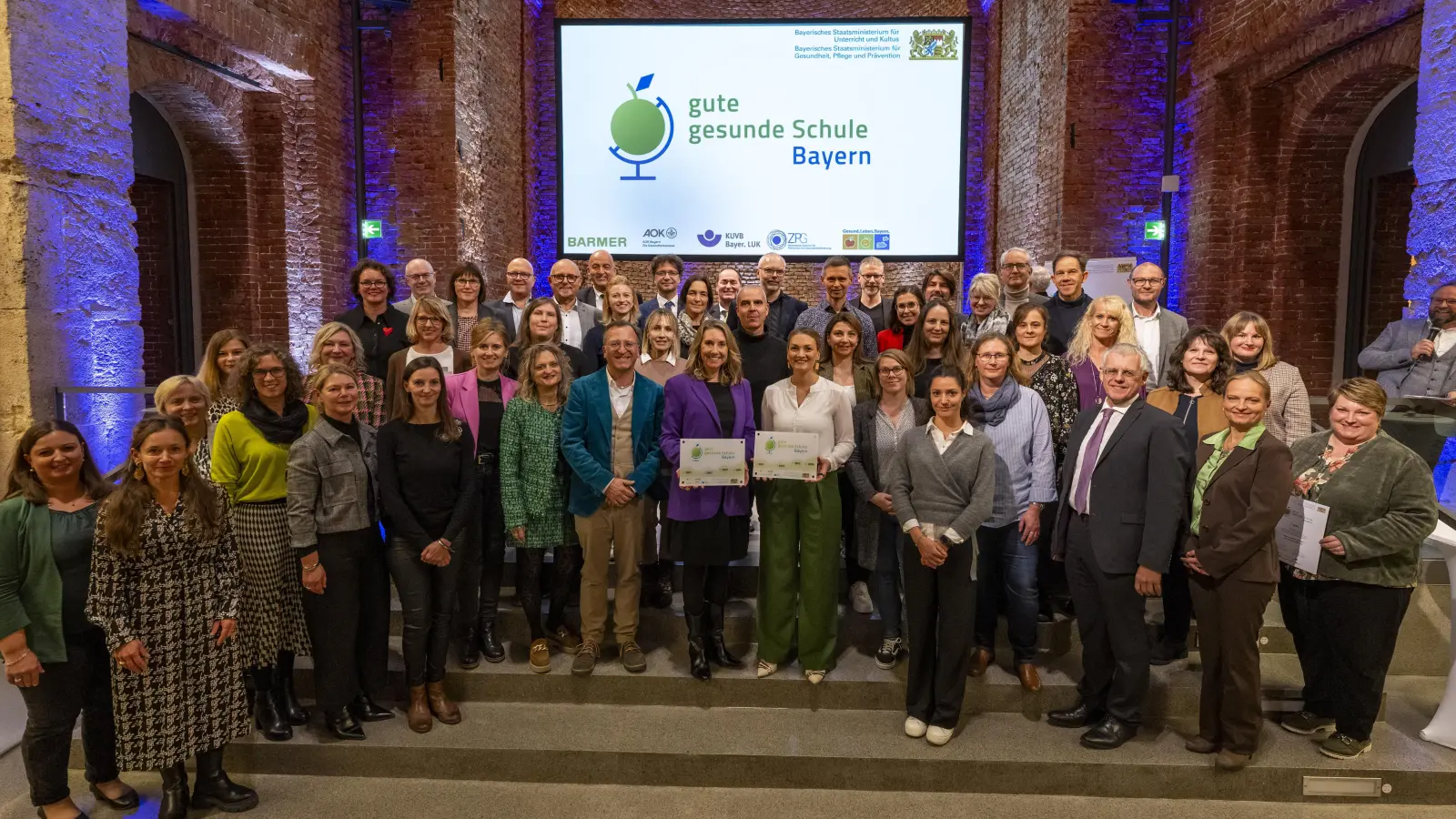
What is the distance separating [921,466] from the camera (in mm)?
3465

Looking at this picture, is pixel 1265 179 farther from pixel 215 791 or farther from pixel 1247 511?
pixel 215 791

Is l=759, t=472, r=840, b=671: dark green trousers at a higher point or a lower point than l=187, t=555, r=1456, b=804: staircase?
higher

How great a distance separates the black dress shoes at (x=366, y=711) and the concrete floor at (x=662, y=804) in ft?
0.90

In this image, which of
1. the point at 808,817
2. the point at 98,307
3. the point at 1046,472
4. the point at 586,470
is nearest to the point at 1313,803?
the point at 1046,472

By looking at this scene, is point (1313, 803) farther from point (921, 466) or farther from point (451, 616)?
point (451, 616)

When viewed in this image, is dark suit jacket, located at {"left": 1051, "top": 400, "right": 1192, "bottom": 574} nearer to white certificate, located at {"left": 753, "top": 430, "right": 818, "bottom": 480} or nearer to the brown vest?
white certificate, located at {"left": 753, "top": 430, "right": 818, "bottom": 480}

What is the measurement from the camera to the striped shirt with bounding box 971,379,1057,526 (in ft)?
12.0

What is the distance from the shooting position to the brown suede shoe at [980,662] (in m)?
3.86

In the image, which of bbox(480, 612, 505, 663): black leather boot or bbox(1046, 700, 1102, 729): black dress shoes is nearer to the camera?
bbox(1046, 700, 1102, 729): black dress shoes

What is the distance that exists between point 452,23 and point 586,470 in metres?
A: 6.20

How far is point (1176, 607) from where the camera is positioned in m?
3.93

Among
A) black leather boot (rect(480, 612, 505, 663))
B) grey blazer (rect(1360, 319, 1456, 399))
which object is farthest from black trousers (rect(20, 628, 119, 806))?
grey blazer (rect(1360, 319, 1456, 399))

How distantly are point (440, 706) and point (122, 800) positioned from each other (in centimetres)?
116

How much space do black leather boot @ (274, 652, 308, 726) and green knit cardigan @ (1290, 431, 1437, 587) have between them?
4214 millimetres
